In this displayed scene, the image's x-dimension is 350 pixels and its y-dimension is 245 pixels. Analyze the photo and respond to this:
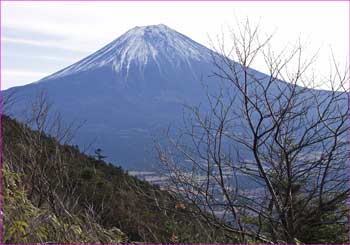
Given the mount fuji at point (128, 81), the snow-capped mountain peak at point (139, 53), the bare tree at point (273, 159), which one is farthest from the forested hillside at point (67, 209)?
the snow-capped mountain peak at point (139, 53)

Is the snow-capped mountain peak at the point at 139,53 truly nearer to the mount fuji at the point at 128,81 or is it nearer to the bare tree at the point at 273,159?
the mount fuji at the point at 128,81

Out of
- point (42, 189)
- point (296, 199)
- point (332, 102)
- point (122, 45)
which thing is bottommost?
point (42, 189)

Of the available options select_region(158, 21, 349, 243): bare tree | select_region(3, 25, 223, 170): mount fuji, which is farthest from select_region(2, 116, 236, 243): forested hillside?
select_region(3, 25, 223, 170): mount fuji

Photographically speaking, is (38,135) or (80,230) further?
(38,135)

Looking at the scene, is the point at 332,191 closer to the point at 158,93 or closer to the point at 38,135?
the point at 38,135

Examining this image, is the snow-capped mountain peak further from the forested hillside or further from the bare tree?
the bare tree

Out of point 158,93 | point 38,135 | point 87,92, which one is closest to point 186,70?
point 158,93
